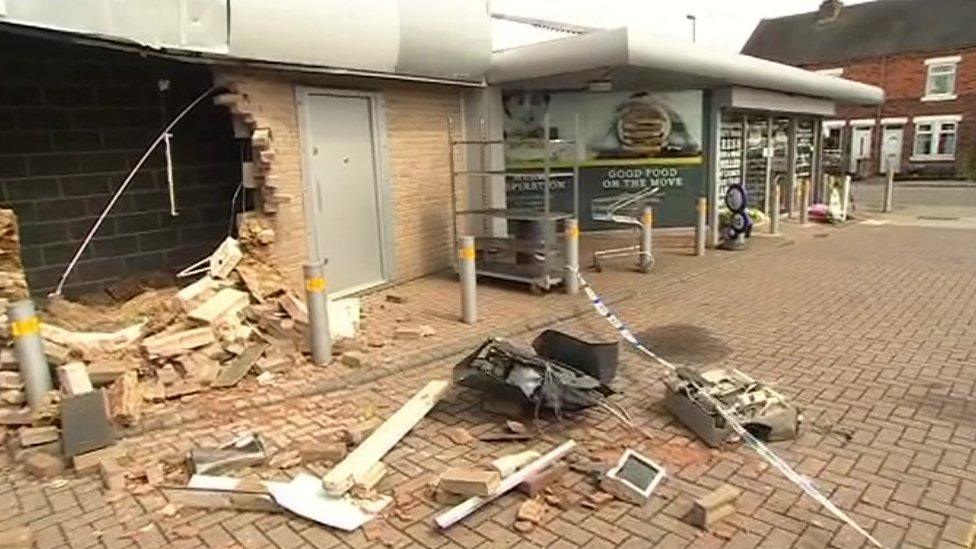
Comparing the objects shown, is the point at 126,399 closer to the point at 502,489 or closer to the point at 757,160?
the point at 502,489

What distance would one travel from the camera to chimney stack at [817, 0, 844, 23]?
126 feet

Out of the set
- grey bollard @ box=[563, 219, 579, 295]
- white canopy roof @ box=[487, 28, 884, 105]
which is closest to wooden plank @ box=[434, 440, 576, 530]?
grey bollard @ box=[563, 219, 579, 295]

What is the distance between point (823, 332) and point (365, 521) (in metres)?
5.01

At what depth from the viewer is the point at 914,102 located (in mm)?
32625

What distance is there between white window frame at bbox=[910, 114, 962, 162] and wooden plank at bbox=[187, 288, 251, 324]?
3587 centimetres

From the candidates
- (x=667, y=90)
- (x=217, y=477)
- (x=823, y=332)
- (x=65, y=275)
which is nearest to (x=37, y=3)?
(x=65, y=275)

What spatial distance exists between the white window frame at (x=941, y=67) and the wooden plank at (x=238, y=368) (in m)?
36.6

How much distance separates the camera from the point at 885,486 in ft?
11.5

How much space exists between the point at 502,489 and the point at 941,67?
124 feet

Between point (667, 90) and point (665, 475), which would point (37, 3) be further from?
point (667, 90)

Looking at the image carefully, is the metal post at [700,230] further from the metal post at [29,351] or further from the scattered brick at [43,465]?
the scattered brick at [43,465]

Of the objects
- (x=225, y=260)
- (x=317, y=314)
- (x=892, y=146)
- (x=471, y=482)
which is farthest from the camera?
(x=892, y=146)

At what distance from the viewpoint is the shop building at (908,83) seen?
3136 centimetres

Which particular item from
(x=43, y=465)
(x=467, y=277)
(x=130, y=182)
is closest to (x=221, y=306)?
(x=43, y=465)
